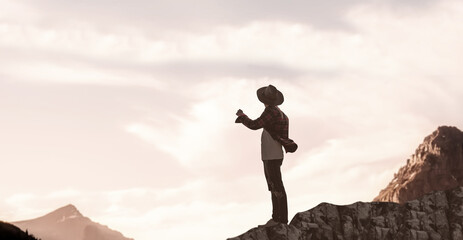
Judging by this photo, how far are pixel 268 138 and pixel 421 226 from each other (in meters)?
4.89

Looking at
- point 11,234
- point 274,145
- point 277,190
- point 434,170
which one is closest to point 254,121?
point 274,145

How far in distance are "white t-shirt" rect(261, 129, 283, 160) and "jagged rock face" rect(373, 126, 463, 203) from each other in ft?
94.3

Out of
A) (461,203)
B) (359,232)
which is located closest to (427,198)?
(461,203)

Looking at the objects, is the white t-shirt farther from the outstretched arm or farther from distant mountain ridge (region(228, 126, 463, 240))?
distant mountain ridge (region(228, 126, 463, 240))

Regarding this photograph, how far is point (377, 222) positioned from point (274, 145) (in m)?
3.57

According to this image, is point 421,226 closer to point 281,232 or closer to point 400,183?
point 281,232

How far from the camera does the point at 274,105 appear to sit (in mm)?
17422

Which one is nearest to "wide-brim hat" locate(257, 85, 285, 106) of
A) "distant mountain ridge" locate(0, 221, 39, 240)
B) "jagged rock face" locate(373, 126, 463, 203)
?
"distant mountain ridge" locate(0, 221, 39, 240)

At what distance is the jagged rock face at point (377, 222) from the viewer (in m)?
16.3

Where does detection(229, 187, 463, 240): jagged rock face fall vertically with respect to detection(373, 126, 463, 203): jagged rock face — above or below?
below

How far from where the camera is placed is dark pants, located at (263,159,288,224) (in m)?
16.8

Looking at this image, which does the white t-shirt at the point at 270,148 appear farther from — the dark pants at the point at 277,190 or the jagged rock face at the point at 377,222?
the jagged rock face at the point at 377,222

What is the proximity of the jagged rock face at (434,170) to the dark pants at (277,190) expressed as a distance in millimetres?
28539

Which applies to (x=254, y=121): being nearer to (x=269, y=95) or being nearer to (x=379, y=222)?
(x=269, y=95)
